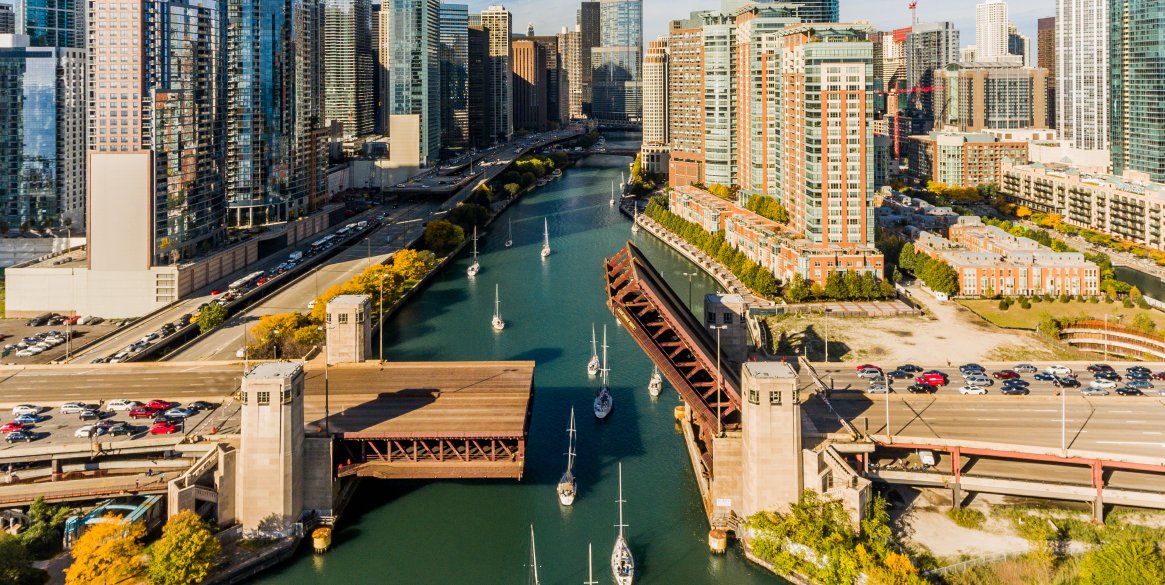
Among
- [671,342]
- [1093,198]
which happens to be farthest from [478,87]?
[671,342]

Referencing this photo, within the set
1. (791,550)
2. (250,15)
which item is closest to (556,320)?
(791,550)

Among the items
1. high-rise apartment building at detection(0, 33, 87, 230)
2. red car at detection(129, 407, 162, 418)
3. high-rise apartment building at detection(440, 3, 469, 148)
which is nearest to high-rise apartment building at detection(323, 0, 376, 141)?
high-rise apartment building at detection(440, 3, 469, 148)

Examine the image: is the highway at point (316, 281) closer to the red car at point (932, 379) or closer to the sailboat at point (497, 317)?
the sailboat at point (497, 317)

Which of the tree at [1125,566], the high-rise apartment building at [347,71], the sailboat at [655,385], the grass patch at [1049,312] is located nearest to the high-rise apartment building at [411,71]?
the high-rise apartment building at [347,71]

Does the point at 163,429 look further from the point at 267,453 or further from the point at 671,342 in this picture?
the point at 671,342

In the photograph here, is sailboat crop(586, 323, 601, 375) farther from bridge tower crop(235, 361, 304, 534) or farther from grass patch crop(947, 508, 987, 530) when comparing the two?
grass patch crop(947, 508, 987, 530)

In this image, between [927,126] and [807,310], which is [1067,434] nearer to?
[807,310]
